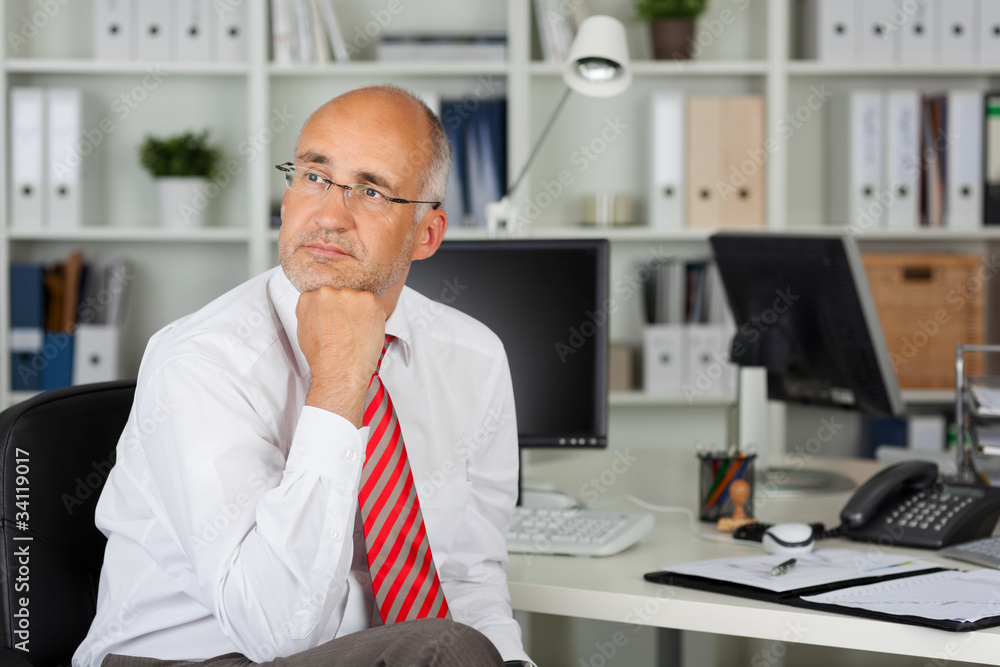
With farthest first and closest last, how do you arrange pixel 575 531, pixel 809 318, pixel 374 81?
pixel 374 81 → pixel 809 318 → pixel 575 531

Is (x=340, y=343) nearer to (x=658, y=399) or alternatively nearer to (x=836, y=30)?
(x=658, y=399)

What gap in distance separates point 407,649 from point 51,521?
0.53 metres

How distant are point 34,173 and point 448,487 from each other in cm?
219

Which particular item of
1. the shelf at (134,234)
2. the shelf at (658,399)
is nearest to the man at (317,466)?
the shelf at (658,399)

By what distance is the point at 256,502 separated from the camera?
3.32 ft

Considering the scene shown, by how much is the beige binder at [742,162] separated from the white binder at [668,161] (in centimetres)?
13

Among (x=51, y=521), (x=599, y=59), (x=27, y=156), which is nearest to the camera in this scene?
(x=51, y=521)

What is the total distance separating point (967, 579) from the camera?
122cm

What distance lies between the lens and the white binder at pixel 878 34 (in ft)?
9.67

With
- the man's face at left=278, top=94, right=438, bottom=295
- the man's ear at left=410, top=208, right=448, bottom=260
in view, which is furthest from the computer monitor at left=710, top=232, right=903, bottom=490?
the man's face at left=278, top=94, right=438, bottom=295

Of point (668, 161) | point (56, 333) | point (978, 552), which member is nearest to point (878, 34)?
point (668, 161)

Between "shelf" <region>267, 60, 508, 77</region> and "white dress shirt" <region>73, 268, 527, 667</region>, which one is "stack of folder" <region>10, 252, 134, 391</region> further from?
"white dress shirt" <region>73, 268, 527, 667</region>

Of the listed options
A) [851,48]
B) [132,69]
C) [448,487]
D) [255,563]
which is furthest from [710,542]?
[132,69]

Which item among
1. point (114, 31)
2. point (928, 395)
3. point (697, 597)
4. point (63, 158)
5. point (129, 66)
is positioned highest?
point (114, 31)
